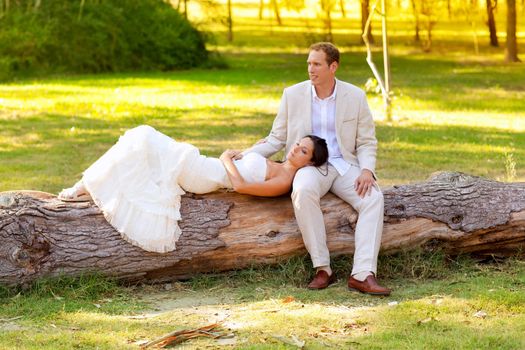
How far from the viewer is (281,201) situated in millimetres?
6750

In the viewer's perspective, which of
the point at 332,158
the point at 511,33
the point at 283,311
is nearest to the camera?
the point at 283,311

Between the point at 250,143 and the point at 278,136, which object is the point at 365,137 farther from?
the point at 250,143

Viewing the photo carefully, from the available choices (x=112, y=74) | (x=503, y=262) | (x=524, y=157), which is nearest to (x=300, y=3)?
(x=112, y=74)

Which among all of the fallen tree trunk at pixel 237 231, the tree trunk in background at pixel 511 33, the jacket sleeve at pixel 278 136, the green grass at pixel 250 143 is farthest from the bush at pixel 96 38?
the fallen tree trunk at pixel 237 231

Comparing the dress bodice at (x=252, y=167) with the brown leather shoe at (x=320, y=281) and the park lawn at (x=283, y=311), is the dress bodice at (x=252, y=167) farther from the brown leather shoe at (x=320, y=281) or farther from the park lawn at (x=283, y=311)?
the brown leather shoe at (x=320, y=281)

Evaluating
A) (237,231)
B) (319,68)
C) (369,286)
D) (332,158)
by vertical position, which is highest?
(319,68)

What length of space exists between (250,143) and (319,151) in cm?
668

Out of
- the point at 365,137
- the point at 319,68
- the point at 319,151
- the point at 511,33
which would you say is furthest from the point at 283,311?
the point at 511,33

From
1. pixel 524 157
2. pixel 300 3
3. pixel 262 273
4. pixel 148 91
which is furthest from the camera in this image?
pixel 300 3

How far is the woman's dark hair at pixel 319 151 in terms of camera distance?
263 inches

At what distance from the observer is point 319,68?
6762 millimetres

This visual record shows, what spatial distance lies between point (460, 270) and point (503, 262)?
37 cm

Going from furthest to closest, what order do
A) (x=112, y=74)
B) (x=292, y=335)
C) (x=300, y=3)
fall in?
(x=300, y=3) → (x=112, y=74) → (x=292, y=335)

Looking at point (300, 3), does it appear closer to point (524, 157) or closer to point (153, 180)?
point (524, 157)
